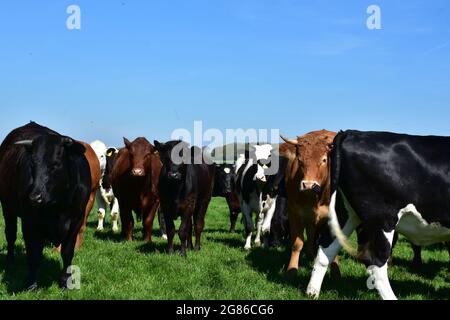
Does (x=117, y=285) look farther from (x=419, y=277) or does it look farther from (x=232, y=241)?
(x=232, y=241)

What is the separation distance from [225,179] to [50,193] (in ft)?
28.4

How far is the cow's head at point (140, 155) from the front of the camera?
1105 cm

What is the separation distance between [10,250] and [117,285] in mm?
2205

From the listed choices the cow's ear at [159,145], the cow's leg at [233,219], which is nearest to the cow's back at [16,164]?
the cow's ear at [159,145]

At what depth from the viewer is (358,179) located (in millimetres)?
6434

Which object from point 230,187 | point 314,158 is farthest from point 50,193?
point 230,187

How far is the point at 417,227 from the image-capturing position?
6.36 meters

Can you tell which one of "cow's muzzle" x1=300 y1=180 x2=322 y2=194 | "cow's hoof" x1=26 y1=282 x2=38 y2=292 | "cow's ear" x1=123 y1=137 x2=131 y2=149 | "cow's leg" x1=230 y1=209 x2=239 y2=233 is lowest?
"cow's leg" x1=230 y1=209 x2=239 y2=233

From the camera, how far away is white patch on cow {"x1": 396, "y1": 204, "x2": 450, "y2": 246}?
20.6 feet

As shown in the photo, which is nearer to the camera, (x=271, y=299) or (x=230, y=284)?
(x=271, y=299)

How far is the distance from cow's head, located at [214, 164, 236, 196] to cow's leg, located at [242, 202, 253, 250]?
8.84 ft

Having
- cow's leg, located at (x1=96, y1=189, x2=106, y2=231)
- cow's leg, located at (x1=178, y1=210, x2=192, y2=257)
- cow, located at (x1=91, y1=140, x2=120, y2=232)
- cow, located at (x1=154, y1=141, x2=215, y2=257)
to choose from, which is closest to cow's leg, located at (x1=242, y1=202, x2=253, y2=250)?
cow, located at (x1=154, y1=141, x2=215, y2=257)

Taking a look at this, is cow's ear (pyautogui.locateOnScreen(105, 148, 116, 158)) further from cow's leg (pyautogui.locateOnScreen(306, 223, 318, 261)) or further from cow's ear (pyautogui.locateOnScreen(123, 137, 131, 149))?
cow's leg (pyautogui.locateOnScreen(306, 223, 318, 261))
